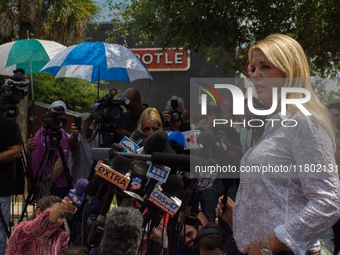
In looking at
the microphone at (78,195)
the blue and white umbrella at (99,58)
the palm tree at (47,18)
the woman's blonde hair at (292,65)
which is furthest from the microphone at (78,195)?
the palm tree at (47,18)

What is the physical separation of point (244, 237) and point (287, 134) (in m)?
0.48

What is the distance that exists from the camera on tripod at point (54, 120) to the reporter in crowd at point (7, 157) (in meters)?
0.43

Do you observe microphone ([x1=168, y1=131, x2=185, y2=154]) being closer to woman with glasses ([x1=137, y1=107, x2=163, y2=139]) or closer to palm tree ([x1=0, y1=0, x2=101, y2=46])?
woman with glasses ([x1=137, y1=107, x2=163, y2=139])

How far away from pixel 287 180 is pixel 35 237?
1970 millimetres

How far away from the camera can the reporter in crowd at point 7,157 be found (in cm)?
344

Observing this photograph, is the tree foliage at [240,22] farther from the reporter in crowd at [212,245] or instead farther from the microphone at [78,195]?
the microphone at [78,195]

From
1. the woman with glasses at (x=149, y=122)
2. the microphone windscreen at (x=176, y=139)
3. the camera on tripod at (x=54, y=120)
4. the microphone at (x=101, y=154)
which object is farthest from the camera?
the camera on tripod at (x=54, y=120)

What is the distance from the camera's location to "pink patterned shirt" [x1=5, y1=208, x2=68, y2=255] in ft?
8.19

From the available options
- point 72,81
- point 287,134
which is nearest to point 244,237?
point 287,134

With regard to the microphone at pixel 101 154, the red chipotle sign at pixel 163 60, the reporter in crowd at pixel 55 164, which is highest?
the red chipotle sign at pixel 163 60

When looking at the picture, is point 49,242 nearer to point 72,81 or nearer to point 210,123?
point 210,123

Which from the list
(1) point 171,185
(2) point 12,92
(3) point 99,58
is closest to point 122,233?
(1) point 171,185

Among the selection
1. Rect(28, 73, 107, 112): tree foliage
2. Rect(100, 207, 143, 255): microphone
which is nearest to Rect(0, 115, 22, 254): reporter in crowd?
Rect(100, 207, 143, 255): microphone

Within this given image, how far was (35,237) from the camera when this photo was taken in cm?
257
